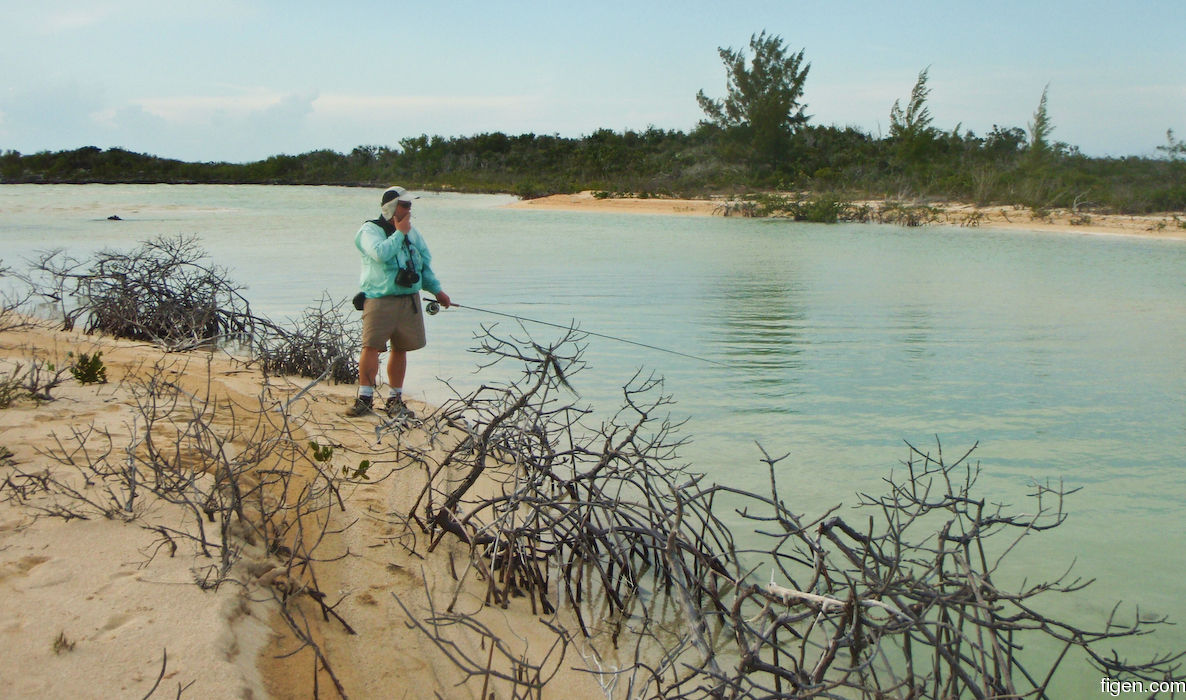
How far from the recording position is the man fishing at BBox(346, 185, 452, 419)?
6211 millimetres

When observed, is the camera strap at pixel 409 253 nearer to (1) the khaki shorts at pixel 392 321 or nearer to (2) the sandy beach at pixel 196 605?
(1) the khaki shorts at pixel 392 321

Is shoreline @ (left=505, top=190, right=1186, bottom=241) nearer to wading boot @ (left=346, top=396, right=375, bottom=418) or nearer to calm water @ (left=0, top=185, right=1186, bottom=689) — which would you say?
calm water @ (left=0, top=185, right=1186, bottom=689)

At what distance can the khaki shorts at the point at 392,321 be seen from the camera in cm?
636

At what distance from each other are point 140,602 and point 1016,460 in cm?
540

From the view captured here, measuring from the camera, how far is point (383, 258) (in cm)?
615

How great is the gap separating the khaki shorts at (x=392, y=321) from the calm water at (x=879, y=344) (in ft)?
4.97

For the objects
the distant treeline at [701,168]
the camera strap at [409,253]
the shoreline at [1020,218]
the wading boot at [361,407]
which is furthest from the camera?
→ the distant treeline at [701,168]

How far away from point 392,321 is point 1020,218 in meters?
26.4

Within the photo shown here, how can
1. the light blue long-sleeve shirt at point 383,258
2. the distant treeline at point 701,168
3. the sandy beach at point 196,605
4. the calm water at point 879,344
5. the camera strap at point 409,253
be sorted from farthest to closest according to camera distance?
the distant treeline at point 701,168 < the camera strap at point 409,253 < the light blue long-sleeve shirt at point 383,258 < the calm water at point 879,344 < the sandy beach at point 196,605

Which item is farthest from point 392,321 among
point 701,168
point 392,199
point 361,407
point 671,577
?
point 701,168

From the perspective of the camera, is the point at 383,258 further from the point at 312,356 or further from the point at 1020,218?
the point at 1020,218

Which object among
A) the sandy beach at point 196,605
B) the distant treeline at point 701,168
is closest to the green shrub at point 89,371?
the sandy beach at point 196,605

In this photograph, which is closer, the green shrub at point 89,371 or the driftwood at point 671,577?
the driftwood at point 671,577

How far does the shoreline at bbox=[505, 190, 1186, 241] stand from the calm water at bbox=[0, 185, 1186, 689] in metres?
1.48
